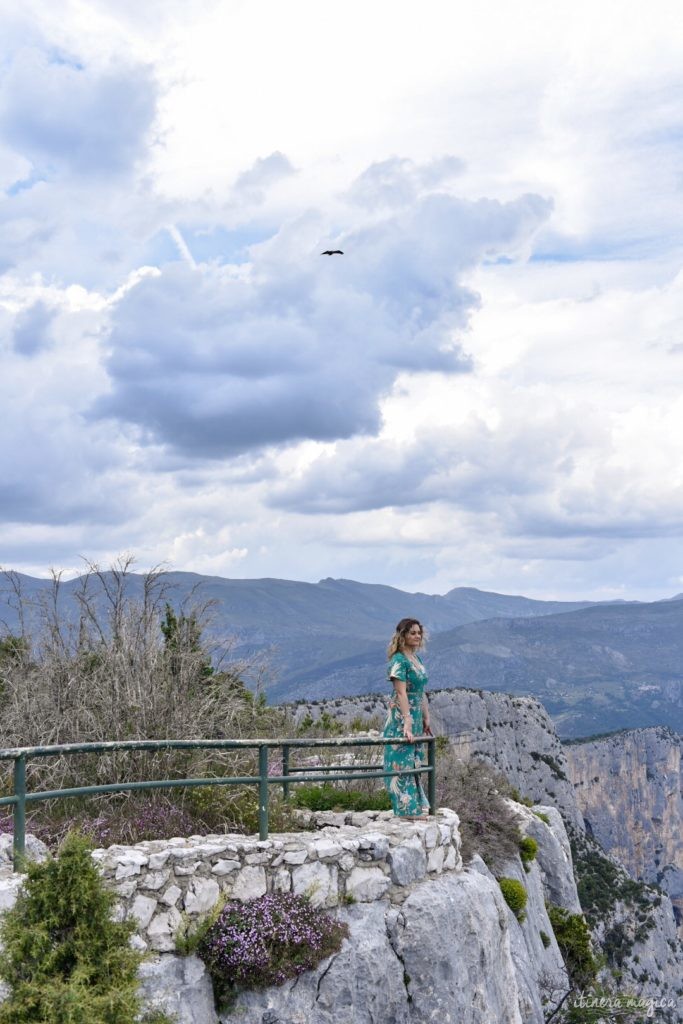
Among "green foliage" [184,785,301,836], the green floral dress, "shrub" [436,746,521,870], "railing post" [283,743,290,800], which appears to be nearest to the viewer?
"green foliage" [184,785,301,836]

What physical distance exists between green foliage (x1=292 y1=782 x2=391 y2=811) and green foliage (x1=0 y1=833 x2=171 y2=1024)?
6.32 meters

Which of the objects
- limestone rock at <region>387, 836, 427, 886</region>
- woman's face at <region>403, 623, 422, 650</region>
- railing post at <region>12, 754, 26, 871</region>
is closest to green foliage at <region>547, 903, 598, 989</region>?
limestone rock at <region>387, 836, 427, 886</region>

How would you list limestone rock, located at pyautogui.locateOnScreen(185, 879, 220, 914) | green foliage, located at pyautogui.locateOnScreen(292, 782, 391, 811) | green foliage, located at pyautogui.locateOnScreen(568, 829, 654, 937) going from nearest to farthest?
limestone rock, located at pyautogui.locateOnScreen(185, 879, 220, 914) < green foliage, located at pyautogui.locateOnScreen(292, 782, 391, 811) < green foliage, located at pyautogui.locateOnScreen(568, 829, 654, 937)

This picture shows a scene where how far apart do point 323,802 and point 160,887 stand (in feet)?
15.5

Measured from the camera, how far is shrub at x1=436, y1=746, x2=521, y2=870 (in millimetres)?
18703

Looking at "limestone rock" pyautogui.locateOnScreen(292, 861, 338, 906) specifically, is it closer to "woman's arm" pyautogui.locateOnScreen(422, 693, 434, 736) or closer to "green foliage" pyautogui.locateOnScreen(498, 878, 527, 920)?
"woman's arm" pyautogui.locateOnScreen(422, 693, 434, 736)

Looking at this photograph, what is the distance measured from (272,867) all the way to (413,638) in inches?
117

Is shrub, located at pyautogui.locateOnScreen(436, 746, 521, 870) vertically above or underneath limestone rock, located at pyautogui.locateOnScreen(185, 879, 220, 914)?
underneath

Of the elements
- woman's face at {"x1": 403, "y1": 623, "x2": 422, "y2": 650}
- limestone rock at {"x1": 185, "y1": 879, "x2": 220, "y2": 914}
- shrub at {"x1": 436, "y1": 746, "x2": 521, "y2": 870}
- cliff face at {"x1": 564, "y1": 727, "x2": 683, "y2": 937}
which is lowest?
cliff face at {"x1": 564, "y1": 727, "x2": 683, "y2": 937}

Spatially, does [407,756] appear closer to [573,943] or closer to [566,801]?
[573,943]

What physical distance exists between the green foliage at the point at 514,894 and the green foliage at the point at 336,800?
7610mm

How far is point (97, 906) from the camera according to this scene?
724 centimetres

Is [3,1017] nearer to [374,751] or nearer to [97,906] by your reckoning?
[97,906]

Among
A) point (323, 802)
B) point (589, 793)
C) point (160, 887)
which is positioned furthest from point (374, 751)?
point (589, 793)
